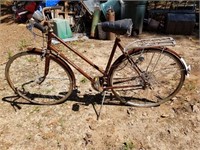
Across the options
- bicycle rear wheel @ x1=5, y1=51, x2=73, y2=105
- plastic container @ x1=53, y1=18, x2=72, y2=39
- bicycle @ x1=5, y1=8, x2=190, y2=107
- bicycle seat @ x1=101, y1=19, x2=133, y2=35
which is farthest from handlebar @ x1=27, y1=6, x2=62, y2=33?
plastic container @ x1=53, y1=18, x2=72, y2=39

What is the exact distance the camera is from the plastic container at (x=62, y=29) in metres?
6.52

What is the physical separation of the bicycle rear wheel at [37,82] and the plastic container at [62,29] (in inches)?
63.0

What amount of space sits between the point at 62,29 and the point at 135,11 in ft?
6.38

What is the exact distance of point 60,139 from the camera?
363cm

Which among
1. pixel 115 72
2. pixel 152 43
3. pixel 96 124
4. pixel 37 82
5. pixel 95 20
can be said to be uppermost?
pixel 152 43

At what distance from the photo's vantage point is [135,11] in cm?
662

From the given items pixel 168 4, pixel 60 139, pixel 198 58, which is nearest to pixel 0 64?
pixel 60 139

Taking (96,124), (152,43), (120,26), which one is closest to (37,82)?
(96,124)

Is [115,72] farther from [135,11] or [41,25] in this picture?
[135,11]

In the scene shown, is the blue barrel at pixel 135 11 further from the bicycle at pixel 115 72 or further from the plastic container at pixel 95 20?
the bicycle at pixel 115 72

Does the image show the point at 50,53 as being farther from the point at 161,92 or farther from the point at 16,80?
the point at 161,92

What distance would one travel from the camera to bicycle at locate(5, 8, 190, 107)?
3521 millimetres

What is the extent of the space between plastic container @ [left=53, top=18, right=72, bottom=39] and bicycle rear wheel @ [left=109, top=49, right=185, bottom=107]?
2440 mm

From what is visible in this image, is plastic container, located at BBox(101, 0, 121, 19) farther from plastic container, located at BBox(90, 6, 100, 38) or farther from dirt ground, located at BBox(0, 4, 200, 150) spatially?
dirt ground, located at BBox(0, 4, 200, 150)
